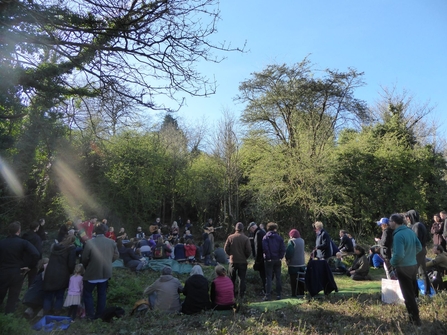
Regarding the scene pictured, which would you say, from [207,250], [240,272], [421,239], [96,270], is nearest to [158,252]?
[207,250]

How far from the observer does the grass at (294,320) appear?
4.47 metres

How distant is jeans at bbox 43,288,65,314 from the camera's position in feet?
19.7

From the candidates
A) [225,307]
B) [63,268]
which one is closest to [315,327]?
[225,307]

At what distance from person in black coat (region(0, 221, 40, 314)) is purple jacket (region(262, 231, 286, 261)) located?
4300 mm

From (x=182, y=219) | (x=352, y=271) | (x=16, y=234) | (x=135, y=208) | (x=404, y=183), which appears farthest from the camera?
(x=182, y=219)

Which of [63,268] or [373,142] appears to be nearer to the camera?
[63,268]

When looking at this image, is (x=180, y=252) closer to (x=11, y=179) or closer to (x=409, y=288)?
(x=11, y=179)

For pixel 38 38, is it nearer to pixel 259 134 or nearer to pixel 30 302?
pixel 30 302

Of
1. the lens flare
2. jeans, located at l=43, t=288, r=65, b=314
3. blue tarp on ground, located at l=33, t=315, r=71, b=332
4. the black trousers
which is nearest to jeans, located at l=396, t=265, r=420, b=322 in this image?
blue tarp on ground, located at l=33, t=315, r=71, b=332

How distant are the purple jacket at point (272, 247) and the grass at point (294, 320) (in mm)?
1018

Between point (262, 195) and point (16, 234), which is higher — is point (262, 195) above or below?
above

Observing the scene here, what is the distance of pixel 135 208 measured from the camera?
17797 mm

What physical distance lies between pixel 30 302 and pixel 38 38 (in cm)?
436

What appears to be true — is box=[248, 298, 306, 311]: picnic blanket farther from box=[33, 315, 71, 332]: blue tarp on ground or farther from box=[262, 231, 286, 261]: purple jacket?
box=[33, 315, 71, 332]: blue tarp on ground
